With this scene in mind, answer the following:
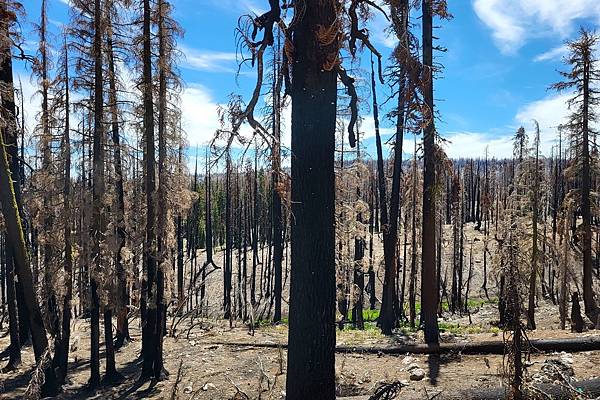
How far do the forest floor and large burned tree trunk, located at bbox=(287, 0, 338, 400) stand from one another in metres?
2.57

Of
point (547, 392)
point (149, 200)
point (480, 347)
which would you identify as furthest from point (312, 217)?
point (149, 200)

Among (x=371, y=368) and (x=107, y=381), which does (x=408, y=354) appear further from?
(x=107, y=381)

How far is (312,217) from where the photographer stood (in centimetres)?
418

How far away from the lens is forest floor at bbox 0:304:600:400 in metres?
9.20

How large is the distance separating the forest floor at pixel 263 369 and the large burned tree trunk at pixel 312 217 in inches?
101

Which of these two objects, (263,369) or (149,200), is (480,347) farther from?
(149,200)

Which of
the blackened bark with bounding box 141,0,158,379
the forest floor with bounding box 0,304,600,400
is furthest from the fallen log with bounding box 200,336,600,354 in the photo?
the blackened bark with bounding box 141,0,158,379

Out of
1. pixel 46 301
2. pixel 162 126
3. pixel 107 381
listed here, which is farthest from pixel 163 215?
pixel 107 381

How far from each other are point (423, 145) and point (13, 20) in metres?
11.9

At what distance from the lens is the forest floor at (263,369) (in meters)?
9.20

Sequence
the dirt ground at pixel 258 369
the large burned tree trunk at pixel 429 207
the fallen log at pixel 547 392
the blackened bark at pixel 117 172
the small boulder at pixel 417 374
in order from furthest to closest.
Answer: the blackened bark at pixel 117 172
the large burned tree trunk at pixel 429 207
the small boulder at pixel 417 374
the dirt ground at pixel 258 369
the fallen log at pixel 547 392

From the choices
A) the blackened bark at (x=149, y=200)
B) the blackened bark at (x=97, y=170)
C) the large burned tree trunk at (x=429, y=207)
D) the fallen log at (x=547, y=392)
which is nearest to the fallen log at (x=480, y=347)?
the large burned tree trunk at (x=429, y=207)

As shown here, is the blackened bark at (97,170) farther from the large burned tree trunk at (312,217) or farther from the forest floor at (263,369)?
the large burned tree trunk at (312,217)

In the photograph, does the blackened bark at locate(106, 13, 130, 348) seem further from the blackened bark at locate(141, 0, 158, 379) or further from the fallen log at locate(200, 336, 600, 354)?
the fallen log at locate(200, 336, 600, 354)
